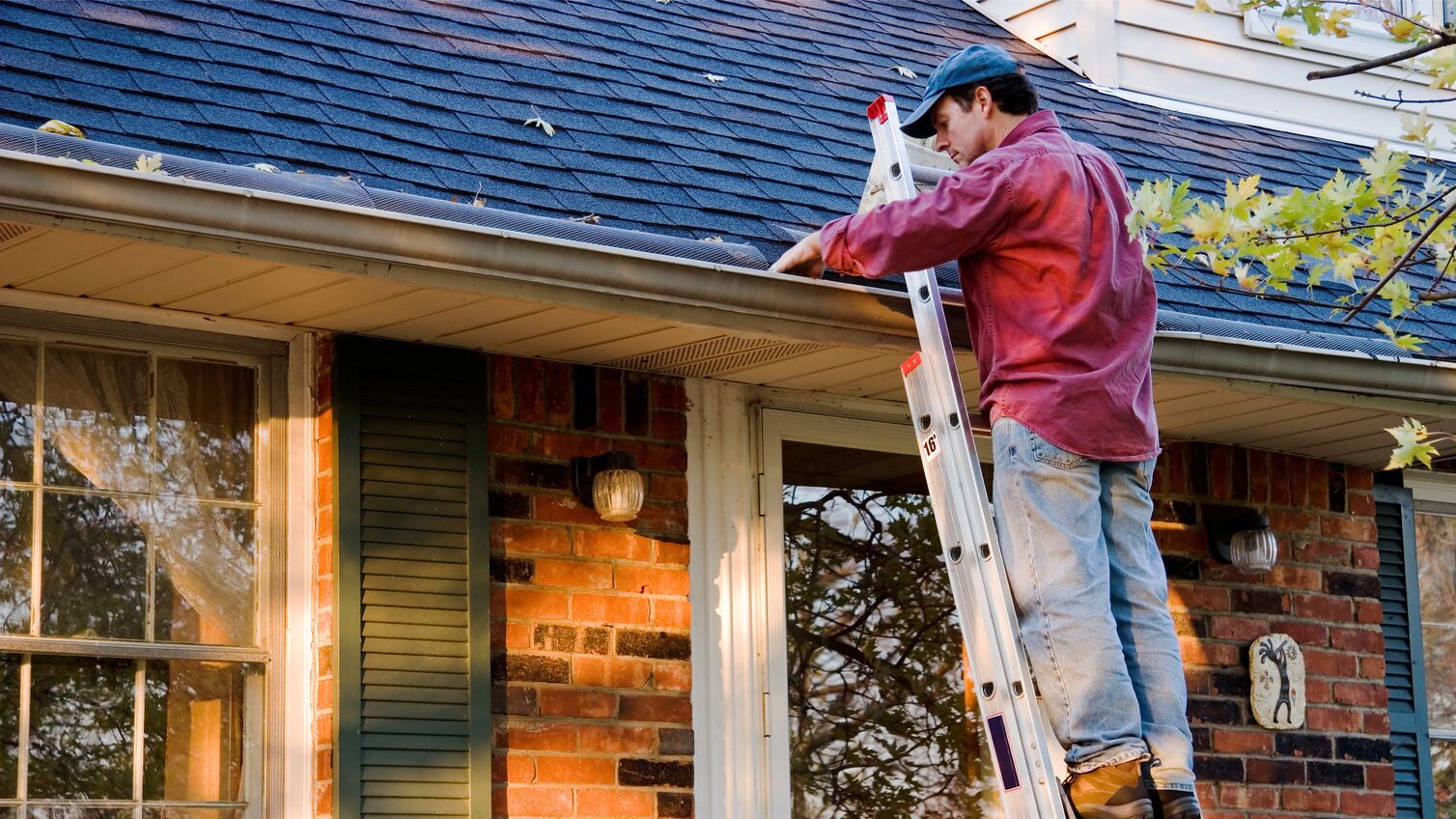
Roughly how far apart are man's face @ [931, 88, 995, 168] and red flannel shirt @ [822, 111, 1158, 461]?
0.68 ft

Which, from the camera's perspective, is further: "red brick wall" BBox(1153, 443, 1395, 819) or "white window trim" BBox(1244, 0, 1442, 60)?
"white window trim" BBox(1244, 0, 1442, 60)

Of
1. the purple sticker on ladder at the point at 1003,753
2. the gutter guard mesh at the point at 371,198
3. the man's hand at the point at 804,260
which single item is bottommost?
the purple sticker on ladder at the point at 1003,753

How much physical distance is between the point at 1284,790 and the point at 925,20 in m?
3.43

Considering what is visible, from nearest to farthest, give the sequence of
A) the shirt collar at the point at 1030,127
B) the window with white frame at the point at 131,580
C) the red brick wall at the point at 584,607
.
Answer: the shirt collar at the point at 1030,127
the window with white frame at the point at 131,580
the red brick wall at the point at 584,607

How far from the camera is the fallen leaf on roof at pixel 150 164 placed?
4.20m

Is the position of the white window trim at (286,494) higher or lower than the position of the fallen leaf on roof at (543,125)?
lower

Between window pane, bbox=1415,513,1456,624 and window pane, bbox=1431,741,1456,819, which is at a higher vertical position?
window pane, bbox=1415,513,1456,624

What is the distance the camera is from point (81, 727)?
476cm

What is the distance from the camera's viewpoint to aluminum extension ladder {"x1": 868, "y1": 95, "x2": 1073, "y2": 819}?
161 inches

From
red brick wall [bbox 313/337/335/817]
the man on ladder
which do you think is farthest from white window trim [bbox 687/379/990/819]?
the man on ladder

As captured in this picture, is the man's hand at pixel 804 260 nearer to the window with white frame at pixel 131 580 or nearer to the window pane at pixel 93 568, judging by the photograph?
the window with white frame at pixel 131 580

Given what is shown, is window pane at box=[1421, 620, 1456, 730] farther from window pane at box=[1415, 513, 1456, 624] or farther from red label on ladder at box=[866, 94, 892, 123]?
red label on ladder at box=[866, 94, 892, 123]

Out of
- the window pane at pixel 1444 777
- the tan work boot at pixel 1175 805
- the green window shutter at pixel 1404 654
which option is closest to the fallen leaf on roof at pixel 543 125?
the tan work boot at pixel 1175 805

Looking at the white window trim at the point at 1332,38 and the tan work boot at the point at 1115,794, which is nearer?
the tan work boot at the point at 1115,794
